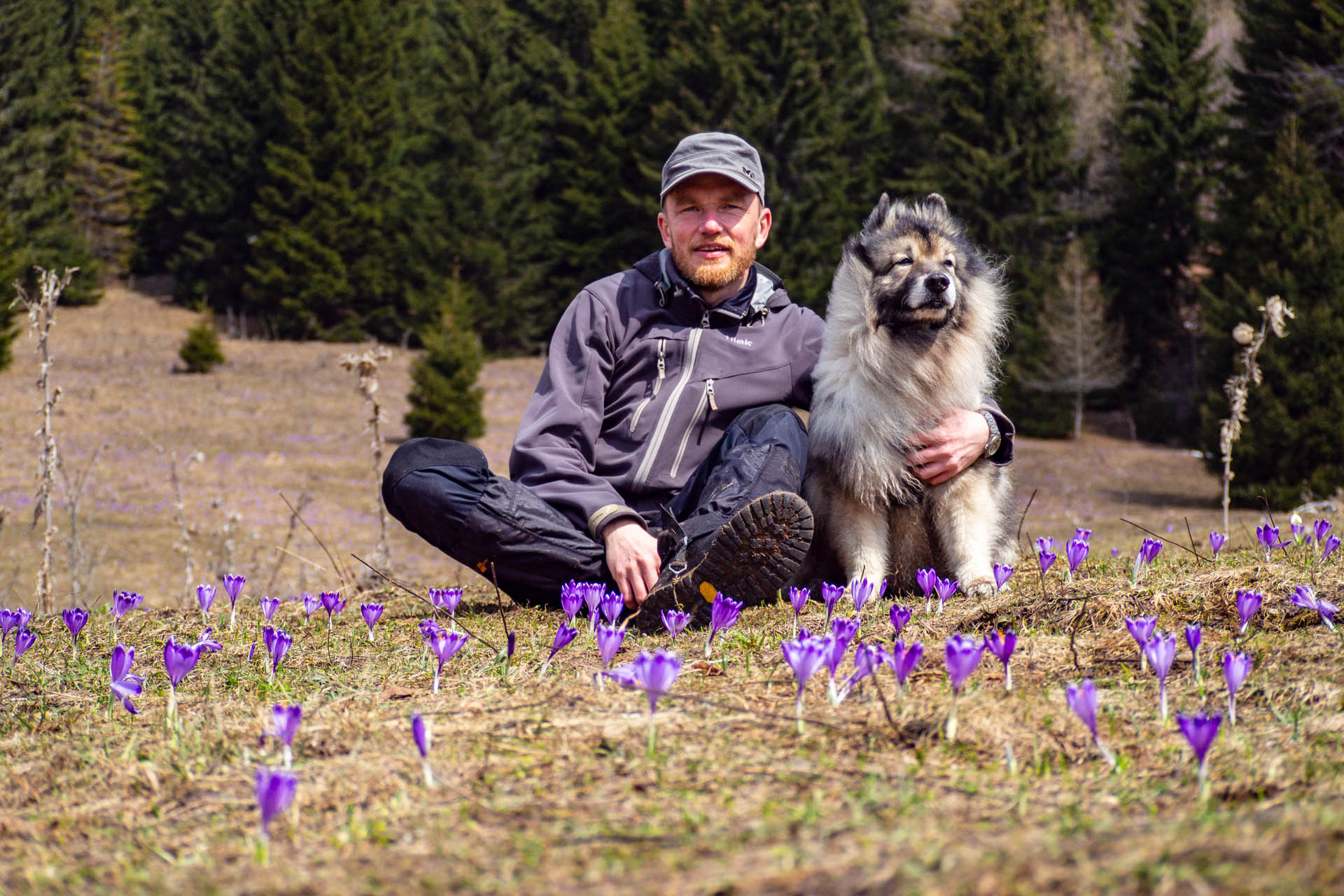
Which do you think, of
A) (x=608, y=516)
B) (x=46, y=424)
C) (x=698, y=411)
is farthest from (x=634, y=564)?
(x=46, y=424)

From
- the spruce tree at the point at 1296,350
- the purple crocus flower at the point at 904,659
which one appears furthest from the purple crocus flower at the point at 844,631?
the spruce tree at the point at 1296,350

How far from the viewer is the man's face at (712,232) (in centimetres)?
470

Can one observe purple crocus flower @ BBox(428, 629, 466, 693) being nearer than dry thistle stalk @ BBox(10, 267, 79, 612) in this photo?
Yes

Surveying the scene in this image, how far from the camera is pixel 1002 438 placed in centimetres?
461

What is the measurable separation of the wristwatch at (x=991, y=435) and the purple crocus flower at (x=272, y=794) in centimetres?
344

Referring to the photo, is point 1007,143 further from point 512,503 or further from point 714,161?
point 512,503

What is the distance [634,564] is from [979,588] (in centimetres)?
139

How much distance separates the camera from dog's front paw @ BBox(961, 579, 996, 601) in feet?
13.5

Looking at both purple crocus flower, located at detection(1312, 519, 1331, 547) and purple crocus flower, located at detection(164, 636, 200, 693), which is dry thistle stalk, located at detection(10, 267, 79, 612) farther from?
purple crocus flower, located at detection(1312, 519, 1331, 547)

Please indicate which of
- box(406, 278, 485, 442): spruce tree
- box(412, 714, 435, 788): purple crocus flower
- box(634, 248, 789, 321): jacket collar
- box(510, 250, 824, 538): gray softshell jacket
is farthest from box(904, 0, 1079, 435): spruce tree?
box(412, 714, 435, 788): purple crocus flower

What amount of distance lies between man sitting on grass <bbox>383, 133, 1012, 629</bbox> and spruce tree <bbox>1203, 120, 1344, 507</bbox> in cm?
1399

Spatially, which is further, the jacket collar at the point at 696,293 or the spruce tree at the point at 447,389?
the spruce tree at the point at 447,389

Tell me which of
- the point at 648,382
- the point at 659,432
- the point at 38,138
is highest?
the point at 38,138

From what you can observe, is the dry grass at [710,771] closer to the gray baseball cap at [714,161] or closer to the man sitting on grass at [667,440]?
the man sitting on grass at [667,440]
